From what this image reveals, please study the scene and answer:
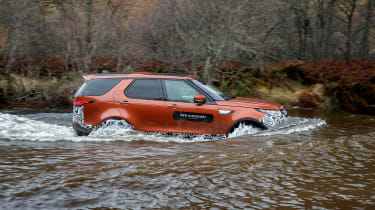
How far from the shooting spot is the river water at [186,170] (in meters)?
4.13

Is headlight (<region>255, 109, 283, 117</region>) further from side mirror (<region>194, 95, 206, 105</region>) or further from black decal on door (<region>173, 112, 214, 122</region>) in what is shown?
side mirror (<region>194, 95, 206, 105</region>)

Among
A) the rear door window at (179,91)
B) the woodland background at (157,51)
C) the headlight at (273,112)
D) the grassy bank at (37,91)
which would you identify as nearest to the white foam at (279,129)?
the headlight at (273,112)

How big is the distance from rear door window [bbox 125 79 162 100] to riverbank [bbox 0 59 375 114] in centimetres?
747

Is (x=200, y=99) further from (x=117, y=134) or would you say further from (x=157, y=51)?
(x=157, y=51)

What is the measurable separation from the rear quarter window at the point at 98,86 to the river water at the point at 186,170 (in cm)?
86

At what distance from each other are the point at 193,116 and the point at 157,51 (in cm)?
1083

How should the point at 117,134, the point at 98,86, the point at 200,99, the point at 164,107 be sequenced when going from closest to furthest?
the point at 200,99, the point at 164,107, the point at 117,134, the point at 98,86

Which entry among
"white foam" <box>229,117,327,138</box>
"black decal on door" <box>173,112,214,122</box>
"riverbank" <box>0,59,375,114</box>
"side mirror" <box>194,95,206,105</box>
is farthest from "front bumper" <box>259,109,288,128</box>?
"riverbank" <box>0,59,375,114</box>

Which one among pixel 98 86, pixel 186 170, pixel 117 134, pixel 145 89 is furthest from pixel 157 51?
pixel 186 170

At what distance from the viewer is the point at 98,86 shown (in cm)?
827

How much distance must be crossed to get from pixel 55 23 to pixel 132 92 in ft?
36.0

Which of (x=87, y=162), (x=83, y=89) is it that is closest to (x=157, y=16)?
(x=83, y=89)

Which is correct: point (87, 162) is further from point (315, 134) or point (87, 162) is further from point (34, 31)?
point (34, 31)

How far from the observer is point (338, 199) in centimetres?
416
